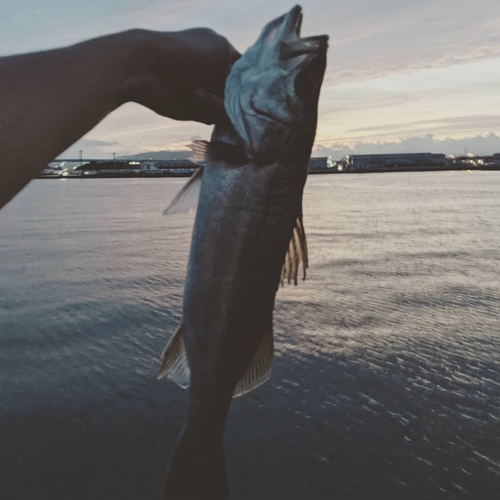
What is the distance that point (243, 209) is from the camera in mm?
1815

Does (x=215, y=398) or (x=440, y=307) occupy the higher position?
(x=215, y=398)

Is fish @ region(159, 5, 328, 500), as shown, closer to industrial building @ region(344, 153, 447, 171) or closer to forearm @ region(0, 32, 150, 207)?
forearm @ region(0, 32, 150, 207)

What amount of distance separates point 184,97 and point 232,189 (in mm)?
335

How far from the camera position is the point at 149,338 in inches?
266

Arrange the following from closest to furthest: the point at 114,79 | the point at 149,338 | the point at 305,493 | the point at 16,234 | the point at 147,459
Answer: the point at 114,79
the point at 305,493
the point at 147,459
the point at 149,338
the point at 16,234

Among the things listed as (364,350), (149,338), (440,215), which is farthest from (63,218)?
(364,350)

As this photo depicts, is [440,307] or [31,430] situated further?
[440,307]

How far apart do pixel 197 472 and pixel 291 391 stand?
3479 mm

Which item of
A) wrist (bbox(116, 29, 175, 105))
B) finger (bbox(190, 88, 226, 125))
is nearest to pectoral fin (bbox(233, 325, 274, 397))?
finger (bbox(190, 88, 226, 125))

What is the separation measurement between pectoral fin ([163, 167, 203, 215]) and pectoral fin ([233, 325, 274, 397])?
0.53 m

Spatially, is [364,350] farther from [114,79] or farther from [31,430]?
[114,79]

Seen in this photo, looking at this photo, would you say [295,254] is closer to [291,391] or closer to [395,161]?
[291,391]

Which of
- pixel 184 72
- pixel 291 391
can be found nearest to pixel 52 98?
pixel 184 72

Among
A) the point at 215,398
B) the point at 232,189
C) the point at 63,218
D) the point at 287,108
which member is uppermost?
the point at 287,108
